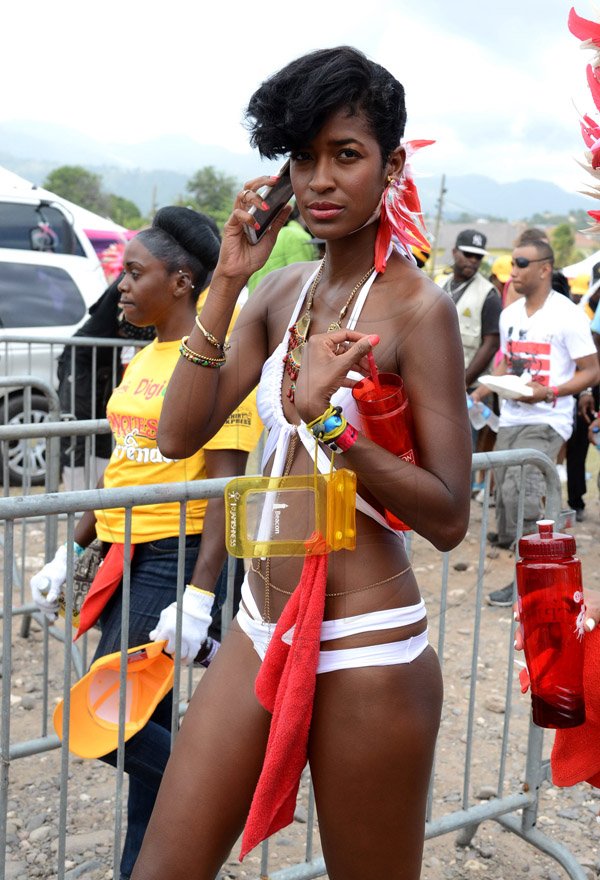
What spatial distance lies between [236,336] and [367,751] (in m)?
0.89

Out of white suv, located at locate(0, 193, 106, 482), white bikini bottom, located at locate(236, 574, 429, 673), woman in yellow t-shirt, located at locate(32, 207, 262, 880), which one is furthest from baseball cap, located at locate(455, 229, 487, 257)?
white bikini bottom, located at locate(236, 574, 429, 673)

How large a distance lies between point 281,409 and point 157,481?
1.14m

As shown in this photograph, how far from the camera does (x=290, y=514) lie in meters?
2.02

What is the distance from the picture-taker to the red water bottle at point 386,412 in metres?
1.86

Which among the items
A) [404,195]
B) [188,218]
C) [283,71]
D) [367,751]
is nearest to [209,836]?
[367,751]

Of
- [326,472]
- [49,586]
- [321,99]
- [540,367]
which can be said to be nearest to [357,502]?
[326,472]

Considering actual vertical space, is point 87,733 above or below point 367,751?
below

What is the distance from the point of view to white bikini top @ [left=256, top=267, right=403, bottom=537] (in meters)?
1.95

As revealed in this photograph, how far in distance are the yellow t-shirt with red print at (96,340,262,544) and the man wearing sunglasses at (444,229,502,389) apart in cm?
425

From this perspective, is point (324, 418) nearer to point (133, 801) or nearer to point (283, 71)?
point (283, 71)

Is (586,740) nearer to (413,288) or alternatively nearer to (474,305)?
(413,288)

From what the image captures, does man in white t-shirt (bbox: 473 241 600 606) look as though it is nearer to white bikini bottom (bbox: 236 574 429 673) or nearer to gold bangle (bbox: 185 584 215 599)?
gold bangle (bbox: 185 584 215 599)

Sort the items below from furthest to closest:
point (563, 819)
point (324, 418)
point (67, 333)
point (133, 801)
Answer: point (67, 333) < point (563, 819) < point (133, 801) < point (324, 418)

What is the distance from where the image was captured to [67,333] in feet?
29.1
